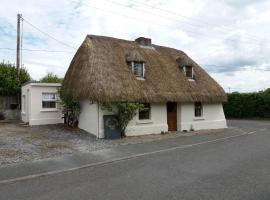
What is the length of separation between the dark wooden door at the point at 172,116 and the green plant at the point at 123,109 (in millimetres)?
3892

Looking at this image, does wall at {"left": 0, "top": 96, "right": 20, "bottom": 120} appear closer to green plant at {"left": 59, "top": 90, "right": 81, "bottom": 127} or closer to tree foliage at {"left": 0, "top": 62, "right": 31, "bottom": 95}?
tree foliage at {"left": 0, "top": 62, "right": 31, "bottom": 95}

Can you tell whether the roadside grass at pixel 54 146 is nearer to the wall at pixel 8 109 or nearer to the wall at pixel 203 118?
the wall at pixel 203 118

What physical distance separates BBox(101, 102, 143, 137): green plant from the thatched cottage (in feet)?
1.24

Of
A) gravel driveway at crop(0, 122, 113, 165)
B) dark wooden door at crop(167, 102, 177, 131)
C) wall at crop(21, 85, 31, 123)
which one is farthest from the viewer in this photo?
wall at crop(21, 85, 31, 123)

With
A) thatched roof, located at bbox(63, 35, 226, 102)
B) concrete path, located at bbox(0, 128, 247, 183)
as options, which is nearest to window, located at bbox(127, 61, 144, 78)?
thatched roof, located at bbox(63, 35, 226, 102)

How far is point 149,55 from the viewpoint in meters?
23.2

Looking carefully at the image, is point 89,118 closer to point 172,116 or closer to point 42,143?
point 42,143

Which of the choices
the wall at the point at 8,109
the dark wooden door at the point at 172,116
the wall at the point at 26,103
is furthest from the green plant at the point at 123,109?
the wall at the point at 8,109

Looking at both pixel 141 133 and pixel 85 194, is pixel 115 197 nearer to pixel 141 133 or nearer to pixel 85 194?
pixel 85 194

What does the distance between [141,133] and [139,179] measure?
10388 mm

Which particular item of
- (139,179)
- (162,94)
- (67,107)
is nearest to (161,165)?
(139,179)

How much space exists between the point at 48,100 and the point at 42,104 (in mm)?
613

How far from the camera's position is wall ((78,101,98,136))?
17891 mm

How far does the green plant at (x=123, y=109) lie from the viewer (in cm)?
1737
